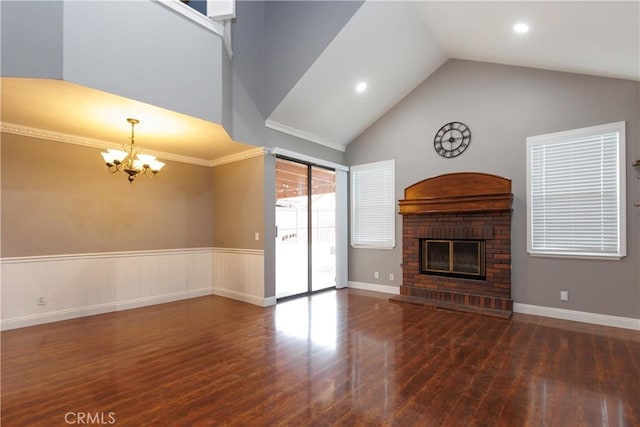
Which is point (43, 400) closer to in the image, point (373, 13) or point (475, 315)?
point (475, 315)

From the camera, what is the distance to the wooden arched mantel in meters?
4.76

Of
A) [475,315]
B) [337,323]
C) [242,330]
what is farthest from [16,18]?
[475,315]

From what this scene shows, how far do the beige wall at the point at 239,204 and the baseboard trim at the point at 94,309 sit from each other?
3.43ft

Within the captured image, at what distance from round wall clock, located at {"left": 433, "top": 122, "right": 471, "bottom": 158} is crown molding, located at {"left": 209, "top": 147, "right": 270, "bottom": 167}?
296 cm

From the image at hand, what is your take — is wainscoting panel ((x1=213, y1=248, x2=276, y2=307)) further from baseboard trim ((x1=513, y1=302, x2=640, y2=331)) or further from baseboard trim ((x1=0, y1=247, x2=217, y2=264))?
baseboard trim ((x1=513, y1=302, x2=640, y2=331))

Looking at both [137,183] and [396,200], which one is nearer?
[137,183]

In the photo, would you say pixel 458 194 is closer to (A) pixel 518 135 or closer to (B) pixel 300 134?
(A) pixel 518 135

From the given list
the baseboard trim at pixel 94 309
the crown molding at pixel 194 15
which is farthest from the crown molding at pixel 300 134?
the baseboard trim at pixel 94 309

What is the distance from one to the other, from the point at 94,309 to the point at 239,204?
103 inches

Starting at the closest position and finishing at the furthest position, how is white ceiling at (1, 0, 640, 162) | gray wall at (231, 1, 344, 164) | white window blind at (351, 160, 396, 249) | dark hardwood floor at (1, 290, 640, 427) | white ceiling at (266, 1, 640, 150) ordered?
dark hardwood floor at (1, 290, 640, 427) < white ceiling at (1, 0, 640, 162) < white ceiling at (266, 1, 640, 150) < gray wall at (231, 1, 344, 164) < white window blind at (351, 160, 396, 249)

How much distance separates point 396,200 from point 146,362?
4.61 meters

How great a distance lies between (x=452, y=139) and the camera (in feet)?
17.7

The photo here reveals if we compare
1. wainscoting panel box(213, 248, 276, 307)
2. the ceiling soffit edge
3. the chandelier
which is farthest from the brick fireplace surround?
the chandelier

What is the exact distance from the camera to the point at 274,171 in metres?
5.31
